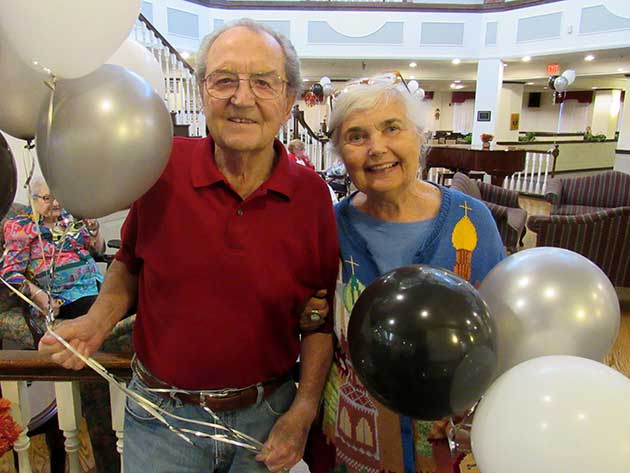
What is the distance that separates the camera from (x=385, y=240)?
1.20 metres

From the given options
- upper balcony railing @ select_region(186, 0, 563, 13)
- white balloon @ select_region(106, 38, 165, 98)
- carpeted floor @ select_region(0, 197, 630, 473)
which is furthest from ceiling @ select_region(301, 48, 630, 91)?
white balloon @ select_region(106, 38, 165, 98)

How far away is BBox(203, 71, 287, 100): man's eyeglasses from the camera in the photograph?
41.1 inches

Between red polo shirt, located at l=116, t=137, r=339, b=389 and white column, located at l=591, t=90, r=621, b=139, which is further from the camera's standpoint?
white column, located at l=591, t=90, r=621, b=139

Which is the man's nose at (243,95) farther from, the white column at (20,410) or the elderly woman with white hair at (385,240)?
the white column at (20,410)

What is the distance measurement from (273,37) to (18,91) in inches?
20.5

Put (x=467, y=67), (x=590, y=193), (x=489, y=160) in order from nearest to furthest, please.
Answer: (x=590, y=193)
(x=489, y=160)
(x=467, y=67)

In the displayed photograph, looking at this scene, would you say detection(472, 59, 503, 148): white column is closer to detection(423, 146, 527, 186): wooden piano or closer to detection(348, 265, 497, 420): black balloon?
detection(423, 146, 527, 186): wooden piano

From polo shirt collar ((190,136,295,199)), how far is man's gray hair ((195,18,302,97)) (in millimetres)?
133

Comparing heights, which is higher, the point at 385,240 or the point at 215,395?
the point at 385,240

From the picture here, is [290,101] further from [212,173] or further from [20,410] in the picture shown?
[20,410]

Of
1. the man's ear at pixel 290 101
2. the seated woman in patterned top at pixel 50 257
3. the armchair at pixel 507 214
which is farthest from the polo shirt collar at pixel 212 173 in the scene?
the armchair at pixel 507 214

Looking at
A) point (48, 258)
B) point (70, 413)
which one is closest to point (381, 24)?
point (48, 258)

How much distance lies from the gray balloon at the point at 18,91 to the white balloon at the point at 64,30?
0.34 ft

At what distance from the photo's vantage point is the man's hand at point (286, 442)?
3.43 ft
